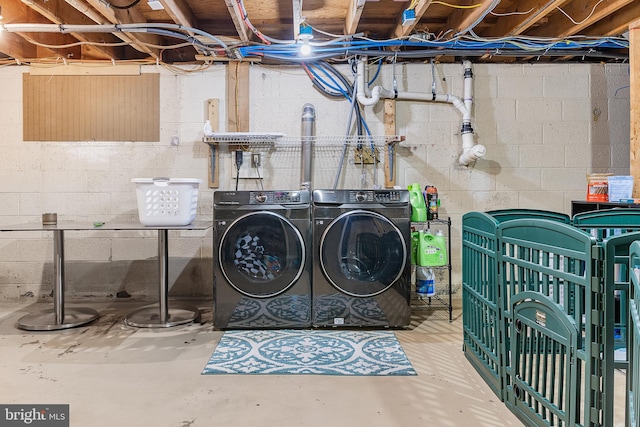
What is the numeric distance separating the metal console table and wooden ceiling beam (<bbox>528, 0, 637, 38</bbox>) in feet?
10.4

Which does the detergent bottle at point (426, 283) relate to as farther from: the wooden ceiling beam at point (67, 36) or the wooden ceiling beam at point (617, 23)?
the wooden ceiling beam at point (67, 36)

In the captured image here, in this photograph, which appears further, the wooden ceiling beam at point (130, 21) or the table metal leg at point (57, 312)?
the table metal leg at point (57, 312)

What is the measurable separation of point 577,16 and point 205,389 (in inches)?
145

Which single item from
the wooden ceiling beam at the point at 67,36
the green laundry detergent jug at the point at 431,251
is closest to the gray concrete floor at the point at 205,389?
the green laundry detergent jug at the point at 431,251

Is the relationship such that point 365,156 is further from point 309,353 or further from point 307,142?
point 309,353

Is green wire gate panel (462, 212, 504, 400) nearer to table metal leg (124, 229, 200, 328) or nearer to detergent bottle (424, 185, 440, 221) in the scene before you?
detergent bottle (424, 185, 440, 221)

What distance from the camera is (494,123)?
401cm

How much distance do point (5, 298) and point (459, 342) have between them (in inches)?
159

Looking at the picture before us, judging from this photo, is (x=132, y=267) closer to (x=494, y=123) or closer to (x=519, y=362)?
(x=519, y=362)

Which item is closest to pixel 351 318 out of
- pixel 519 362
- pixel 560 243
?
pixel 519 362

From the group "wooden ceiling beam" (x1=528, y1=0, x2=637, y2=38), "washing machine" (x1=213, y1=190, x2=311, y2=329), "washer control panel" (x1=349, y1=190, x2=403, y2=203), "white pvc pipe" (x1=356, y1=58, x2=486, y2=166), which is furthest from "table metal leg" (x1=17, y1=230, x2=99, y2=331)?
"wooden ceiling beam" (x1=528, y1=0, x2=637, y2=38)

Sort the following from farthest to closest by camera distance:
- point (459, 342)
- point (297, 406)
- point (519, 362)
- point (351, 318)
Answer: point (351, 318), point (459, 342), point (297, 406), point (519, 362)
